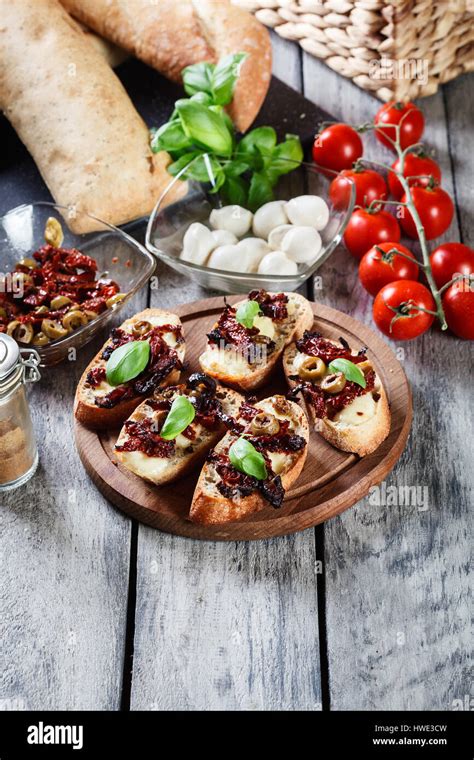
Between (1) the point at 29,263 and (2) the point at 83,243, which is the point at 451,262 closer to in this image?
(2) the point at 83,243

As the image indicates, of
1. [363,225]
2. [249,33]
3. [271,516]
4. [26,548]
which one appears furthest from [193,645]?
[249,33]

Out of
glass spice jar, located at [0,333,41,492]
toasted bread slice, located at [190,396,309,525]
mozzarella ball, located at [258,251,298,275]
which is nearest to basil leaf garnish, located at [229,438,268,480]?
toasted bread slice, located at [190,396,309,525]

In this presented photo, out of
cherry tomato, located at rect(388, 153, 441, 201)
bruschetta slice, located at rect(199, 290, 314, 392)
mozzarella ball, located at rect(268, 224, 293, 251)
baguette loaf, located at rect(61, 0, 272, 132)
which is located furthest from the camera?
baguette loaf, located at rect(61, 0, 272, 132)

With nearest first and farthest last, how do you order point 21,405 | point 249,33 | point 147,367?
point 21,405
point 147,367
point 249,33

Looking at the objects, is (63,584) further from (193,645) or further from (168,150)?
(168,150)

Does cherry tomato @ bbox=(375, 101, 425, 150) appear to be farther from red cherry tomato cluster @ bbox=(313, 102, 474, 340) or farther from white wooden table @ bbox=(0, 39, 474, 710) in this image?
white wooden table @ bbox=(0, 39, 474, 710)

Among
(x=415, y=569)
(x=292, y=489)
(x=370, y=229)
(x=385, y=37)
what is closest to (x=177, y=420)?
(x=292, y=489)
